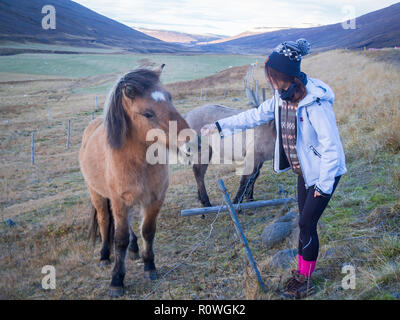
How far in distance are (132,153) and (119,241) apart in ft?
4.02

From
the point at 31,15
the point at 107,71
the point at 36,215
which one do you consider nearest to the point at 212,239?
the point at 36,215

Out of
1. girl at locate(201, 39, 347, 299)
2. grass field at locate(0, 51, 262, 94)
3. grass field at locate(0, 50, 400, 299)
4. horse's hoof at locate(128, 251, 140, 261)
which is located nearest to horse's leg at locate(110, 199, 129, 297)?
grass field at locate(0, 50, 400, 299)

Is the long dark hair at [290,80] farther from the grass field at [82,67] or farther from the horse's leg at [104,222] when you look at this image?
the grass field at [82,67]

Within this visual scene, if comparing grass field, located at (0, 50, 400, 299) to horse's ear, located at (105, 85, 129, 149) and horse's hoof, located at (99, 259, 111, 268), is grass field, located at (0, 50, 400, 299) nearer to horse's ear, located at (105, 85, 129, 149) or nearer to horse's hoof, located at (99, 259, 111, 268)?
horse's hoof, located at (99, 259, 111, 268)

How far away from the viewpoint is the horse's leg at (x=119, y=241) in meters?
3.74

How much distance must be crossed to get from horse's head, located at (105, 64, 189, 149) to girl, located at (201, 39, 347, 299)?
1.02 m

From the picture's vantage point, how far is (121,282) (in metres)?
3.88

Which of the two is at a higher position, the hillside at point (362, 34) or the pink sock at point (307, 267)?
the hillside at point (362, 34)

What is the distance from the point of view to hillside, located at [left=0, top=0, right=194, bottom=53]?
101125 mm

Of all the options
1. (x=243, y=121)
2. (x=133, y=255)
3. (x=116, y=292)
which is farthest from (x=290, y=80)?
(x=133, y=255)

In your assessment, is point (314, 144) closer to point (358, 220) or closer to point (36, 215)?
point (358, 220)

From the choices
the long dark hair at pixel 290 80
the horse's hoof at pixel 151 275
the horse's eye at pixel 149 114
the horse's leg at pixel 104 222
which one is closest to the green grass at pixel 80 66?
the horse's leg at pixel 104 222

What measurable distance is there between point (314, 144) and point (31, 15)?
15716 centimetres

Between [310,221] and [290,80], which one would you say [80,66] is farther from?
[310,221]
